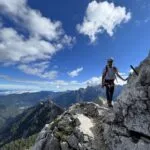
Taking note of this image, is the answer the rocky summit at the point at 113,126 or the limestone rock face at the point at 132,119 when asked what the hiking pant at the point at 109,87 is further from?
the limestone rock face at the point at 132,119

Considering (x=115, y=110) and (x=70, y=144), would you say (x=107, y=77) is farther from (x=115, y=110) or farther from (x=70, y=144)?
(x=70, y=144)

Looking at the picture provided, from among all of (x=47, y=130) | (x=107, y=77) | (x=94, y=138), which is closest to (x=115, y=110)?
(x=94, y=138)

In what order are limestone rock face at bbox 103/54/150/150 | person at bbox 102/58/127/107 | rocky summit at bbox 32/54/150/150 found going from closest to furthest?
1. limestone rock face at bbox 103/54/150/150
2. rocky summit at bbox 32/54/150/150
3. person at bbox 102/58/127/107

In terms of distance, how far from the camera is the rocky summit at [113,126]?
22.4 m

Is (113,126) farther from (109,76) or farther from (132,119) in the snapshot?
(109,76)

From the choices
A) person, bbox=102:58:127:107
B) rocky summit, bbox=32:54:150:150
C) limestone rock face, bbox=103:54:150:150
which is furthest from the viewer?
person, bbox=102:58:127:107

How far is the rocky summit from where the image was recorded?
73.3 feet

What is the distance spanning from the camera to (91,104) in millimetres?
32562

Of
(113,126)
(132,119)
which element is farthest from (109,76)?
(132,119)

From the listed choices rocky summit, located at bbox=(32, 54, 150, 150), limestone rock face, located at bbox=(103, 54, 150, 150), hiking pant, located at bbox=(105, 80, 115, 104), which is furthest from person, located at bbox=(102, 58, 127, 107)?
limestone rock face, located at bbox=(103, 54, 150, 150)

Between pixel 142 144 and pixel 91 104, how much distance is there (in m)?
11.8

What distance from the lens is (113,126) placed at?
82.8 ft

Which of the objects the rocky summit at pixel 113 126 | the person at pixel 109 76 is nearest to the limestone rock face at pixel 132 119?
the rocky summit at pixel 113 126

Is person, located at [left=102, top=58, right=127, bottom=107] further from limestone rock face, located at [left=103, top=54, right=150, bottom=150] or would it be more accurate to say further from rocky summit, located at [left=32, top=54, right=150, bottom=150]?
limestone rock face, located at [left=103, top=54, right=150, bottom=150]
